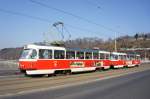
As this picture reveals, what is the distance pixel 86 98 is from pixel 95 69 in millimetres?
24630

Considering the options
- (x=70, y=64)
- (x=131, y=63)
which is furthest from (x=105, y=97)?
(x=131, y=63)

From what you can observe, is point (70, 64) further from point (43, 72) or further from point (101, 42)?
point (101, 42)

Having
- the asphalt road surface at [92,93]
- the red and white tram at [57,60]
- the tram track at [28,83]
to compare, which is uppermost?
the red and white tram at [57,60]

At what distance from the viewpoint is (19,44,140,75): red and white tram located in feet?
78.9

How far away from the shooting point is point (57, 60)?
26766 mm

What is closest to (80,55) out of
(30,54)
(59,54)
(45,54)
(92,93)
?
(59,54)

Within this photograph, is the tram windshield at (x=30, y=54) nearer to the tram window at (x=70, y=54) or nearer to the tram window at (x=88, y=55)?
the tram window at (x=70, y=54)

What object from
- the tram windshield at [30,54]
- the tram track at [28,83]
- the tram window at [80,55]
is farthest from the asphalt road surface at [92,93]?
the tram window at [80,55]

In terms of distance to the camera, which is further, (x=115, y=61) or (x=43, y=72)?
(x=115, y=61)

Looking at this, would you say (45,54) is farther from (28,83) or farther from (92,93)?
(92,93)

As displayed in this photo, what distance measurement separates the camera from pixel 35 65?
2394 centimetres

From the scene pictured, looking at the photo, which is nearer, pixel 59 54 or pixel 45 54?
pixel 45 54

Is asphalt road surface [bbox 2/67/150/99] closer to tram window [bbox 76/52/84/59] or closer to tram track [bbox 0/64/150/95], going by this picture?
tram track [bbox 0/64/150/95]

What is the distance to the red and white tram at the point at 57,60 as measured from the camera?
24062 millimetres
